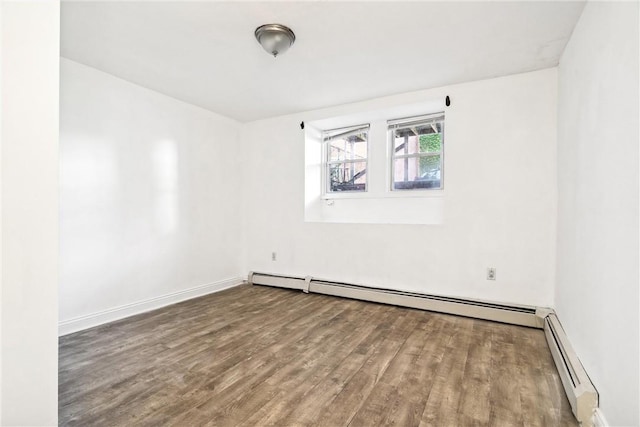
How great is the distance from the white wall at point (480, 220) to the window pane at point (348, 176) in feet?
2.17

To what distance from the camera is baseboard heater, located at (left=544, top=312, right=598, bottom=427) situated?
1.48m

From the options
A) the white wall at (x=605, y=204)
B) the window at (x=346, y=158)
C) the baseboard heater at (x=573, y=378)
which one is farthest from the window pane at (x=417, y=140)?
the baseboard heater at (x=573, y=378)

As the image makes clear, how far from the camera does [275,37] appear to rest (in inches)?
86.7

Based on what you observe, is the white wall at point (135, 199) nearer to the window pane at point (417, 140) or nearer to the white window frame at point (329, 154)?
the white window frame at point (329, 154)

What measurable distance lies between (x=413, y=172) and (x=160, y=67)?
2.94 metres

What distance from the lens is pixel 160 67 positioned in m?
2.80

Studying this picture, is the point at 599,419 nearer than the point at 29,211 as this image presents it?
No

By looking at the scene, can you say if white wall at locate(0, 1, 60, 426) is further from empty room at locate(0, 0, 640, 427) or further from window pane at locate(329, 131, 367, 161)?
window pane at locate(329, 131, 367, 161)

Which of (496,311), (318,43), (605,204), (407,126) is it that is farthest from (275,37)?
(496,311)

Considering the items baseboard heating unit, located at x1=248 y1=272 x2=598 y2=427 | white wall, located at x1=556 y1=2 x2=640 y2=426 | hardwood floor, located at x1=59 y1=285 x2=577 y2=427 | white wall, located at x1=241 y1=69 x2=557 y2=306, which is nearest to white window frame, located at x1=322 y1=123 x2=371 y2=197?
white wall, located at x1=241 y1=69 x2=557 y2=306

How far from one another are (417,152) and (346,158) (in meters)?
0.99

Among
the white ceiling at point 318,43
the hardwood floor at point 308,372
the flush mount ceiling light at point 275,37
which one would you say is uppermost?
the white ceiling at point 318,43

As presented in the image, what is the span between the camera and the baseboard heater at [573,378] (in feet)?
4.84

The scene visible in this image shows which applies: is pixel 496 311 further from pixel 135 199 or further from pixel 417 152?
pixel 135 199
